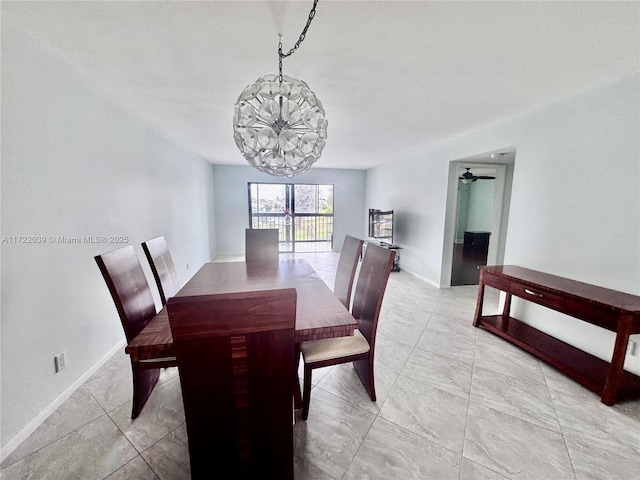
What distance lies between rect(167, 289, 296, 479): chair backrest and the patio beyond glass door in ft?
18.2

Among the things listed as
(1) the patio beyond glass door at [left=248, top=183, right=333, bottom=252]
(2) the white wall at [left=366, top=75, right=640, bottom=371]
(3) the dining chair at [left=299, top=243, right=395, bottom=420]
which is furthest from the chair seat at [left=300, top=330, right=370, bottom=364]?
(1) the patio beyond glass door at [left=248, top=183, right=333, bottom=252]

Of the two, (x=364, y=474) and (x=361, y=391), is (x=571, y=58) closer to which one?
(x=361, y=391)

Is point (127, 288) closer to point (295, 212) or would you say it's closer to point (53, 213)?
point (53, 213)

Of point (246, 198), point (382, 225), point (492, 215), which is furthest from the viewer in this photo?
point (246, 198)

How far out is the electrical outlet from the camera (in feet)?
5.27

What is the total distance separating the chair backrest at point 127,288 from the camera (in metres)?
1.31

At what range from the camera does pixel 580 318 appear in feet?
5.82

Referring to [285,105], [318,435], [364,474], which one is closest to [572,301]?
[364,474]

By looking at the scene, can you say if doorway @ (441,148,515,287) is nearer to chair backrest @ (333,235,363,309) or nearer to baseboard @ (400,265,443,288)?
baseboard @ (400,265,443,288)

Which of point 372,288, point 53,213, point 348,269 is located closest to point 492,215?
point 348,269

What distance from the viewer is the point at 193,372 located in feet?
2.76

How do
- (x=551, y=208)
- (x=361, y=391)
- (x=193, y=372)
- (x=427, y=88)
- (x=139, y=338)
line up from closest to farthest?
(x=193, y=372)
(x=139, y=338)
(x=361, y=391)
(x=427, y=88)
(x=551, y=208)

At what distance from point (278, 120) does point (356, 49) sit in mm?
683

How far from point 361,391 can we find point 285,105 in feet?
6.22
